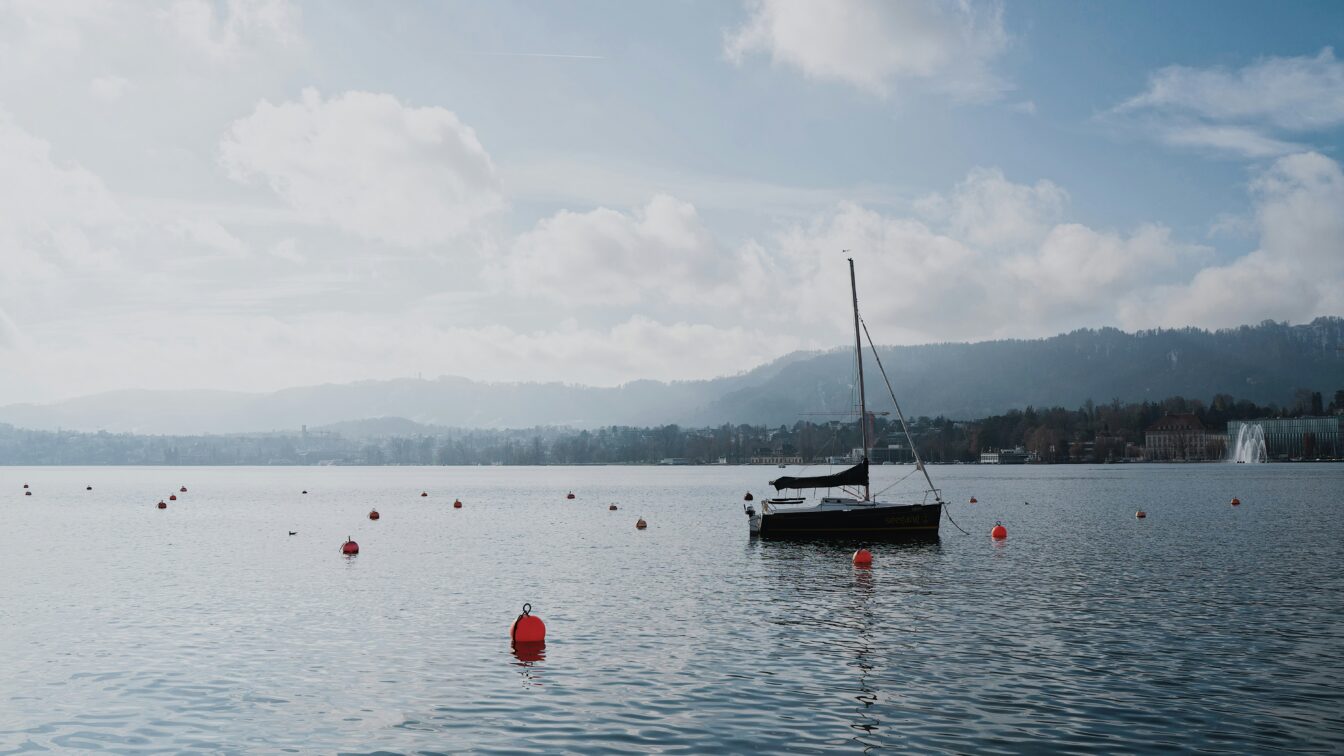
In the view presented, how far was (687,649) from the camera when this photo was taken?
29516 millimetres

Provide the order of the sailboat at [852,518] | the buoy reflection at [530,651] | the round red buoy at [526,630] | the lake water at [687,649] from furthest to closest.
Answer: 1. the sailboat at [852,518]
2. the round red buoy at [526,630]
3. the buoy reflection at [530,651]
4. the lake water at [687,649]

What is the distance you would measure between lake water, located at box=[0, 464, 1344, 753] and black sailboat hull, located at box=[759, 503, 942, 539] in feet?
7.43

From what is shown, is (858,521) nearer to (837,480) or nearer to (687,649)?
(837,480)

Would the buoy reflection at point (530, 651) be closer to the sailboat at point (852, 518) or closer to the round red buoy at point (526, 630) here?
the round red buoy at point (526, 630)

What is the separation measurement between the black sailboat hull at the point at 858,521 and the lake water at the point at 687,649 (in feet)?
7.43

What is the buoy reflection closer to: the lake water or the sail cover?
the lake water

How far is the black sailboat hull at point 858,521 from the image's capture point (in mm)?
66562

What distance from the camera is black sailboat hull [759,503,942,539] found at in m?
66.6

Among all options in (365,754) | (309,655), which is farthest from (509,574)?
(365,754)

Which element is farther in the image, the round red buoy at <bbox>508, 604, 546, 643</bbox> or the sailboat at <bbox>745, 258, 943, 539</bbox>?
the sailboat at <bbox>745, 258, 943, 539</bbox>

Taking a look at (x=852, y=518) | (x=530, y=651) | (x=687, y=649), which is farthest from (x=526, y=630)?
(x=852, y=518)

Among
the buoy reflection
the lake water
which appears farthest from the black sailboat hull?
the buoy reflection

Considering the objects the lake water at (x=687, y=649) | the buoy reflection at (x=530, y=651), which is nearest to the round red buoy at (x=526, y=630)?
the buoy reflection at (x=530, y=651)

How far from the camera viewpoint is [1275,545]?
200 feet
